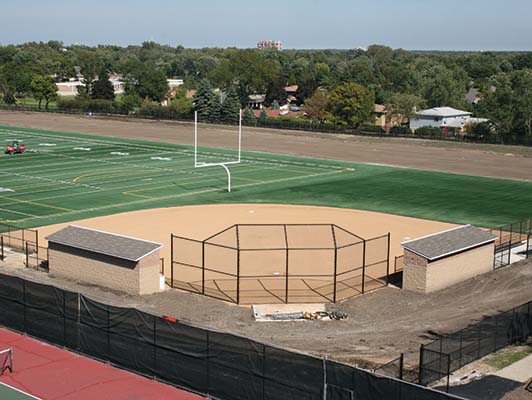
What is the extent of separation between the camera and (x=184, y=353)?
72.1 ft

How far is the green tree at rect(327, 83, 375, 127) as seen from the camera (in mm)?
118188

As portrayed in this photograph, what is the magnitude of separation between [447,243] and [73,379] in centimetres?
1773

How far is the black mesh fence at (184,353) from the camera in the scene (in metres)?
19.3

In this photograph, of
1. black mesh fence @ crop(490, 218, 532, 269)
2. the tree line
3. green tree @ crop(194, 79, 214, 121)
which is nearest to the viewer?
black mesh fence @ crop(490, 218, 532, 269)

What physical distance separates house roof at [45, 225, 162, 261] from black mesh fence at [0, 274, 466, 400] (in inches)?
224

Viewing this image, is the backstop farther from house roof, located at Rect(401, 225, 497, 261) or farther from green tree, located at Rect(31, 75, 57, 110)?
green tree, located at Rect(31, 75, 57, 110)

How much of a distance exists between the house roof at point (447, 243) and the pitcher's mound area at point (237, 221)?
4.88m

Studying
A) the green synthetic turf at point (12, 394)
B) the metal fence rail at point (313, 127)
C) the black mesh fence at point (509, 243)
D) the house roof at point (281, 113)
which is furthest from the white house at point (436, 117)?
the green synthetic turf at point (12, 394)

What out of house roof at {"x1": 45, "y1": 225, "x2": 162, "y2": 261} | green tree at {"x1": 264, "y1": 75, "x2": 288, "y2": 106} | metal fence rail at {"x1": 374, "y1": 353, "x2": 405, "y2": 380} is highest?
green tree at {"x1": 264, "y1": 75, "x2": 288, "y2": 106}

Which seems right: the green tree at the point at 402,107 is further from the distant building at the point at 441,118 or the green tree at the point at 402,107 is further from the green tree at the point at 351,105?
the green tree at the point at 351,105

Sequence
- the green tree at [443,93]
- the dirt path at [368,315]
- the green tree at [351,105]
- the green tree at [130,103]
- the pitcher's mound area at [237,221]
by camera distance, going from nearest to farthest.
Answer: the dirt path at [368,315] → the pitcher's mound area at [237,221] → the green tree at [351,105] → the green tree at [130,103] → the green tree at [443,93]

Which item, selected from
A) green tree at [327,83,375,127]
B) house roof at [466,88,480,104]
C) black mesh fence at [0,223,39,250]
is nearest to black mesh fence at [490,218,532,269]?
black mesh fence at [0,223,39,250]

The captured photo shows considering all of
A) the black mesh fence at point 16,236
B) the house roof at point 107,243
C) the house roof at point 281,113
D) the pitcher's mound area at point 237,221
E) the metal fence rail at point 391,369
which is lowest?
the black mesh fence at point 16,236

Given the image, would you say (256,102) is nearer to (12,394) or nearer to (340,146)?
(340,146)
